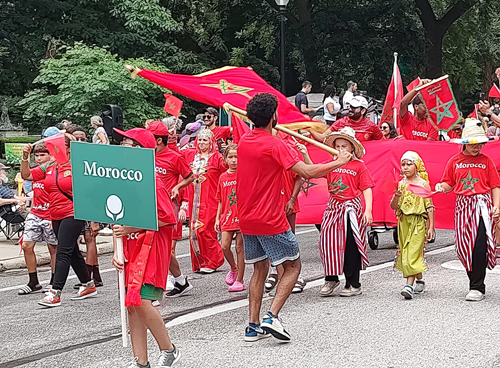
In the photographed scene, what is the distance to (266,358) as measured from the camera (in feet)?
21.0

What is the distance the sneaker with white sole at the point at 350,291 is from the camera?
28.9 feet

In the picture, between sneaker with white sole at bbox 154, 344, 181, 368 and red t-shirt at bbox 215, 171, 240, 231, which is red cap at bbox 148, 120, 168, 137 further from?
sneaker with white sole at bbox 154, 344, 181, 368

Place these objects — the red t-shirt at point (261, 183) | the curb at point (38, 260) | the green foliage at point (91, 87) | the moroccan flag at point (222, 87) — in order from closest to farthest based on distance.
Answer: the red t-shirt at point (261, 183)
the moroccan flag at point (222, 87)
the curb at point (38, 260)
the green foliage at point (91, 87)

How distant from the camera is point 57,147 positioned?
29.3 ft

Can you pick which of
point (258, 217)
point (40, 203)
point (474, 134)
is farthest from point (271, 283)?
point (40, 203)

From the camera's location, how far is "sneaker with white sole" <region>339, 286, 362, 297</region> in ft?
28.9

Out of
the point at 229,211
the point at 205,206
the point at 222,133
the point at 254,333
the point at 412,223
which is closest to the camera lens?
the point at 254,333

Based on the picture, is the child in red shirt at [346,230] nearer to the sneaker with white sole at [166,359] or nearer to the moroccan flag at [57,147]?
the moroccan flag at [57,147]

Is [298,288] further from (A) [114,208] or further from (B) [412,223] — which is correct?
(A) [114,208]

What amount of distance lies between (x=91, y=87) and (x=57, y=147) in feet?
47.1

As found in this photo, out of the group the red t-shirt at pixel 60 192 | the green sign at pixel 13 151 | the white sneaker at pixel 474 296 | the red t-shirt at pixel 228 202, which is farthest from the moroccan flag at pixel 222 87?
the green sign at pixel 13 151

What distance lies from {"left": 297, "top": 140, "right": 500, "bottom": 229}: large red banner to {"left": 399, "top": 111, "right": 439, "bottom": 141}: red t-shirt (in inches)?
39.7

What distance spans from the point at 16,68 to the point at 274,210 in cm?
2620

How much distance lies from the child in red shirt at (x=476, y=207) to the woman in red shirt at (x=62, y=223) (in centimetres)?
407
